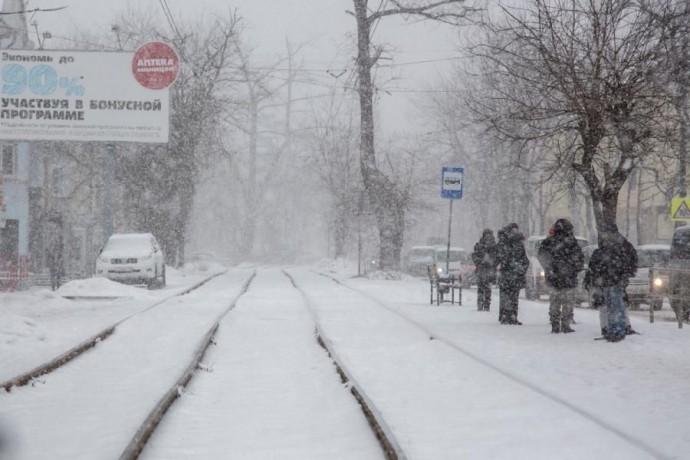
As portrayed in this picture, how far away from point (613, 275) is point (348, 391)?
5367 millimetres

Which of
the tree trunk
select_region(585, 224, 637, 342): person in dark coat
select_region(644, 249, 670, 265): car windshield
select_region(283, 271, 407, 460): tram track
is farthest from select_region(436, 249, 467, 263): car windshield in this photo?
select_region(283, 271, 407, 460): tram track

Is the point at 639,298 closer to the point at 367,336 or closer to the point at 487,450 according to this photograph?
the point at 367,336

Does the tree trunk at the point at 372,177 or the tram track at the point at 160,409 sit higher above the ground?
the tree trunk at the point at 372,177

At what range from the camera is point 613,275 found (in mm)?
11695

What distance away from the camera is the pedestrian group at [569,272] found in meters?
11.8

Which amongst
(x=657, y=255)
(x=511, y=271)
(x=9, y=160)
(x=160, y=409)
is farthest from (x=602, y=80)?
(x=9, y=160)

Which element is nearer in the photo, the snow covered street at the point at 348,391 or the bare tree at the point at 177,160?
the snow covered street at the point at 348,391

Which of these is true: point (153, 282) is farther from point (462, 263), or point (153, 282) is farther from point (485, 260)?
point (462, 263)

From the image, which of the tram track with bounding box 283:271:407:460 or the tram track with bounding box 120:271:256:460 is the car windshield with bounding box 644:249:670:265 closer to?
the tram track with bounding box 283:271:407:460

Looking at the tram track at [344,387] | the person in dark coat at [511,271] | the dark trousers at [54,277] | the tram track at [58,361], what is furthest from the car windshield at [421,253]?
the tram track at [344,387]

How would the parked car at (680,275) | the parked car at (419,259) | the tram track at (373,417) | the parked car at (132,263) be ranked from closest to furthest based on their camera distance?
1. the tram track at (373,417)
2. the parked car at (680,275)
3. the parked car at (132,263)
4. the parked car at (419,259)

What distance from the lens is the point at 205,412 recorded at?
7.10 meters

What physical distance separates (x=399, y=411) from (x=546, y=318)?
31.8 ft

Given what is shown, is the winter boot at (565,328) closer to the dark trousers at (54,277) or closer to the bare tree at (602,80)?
the bare tree at (602,80)
